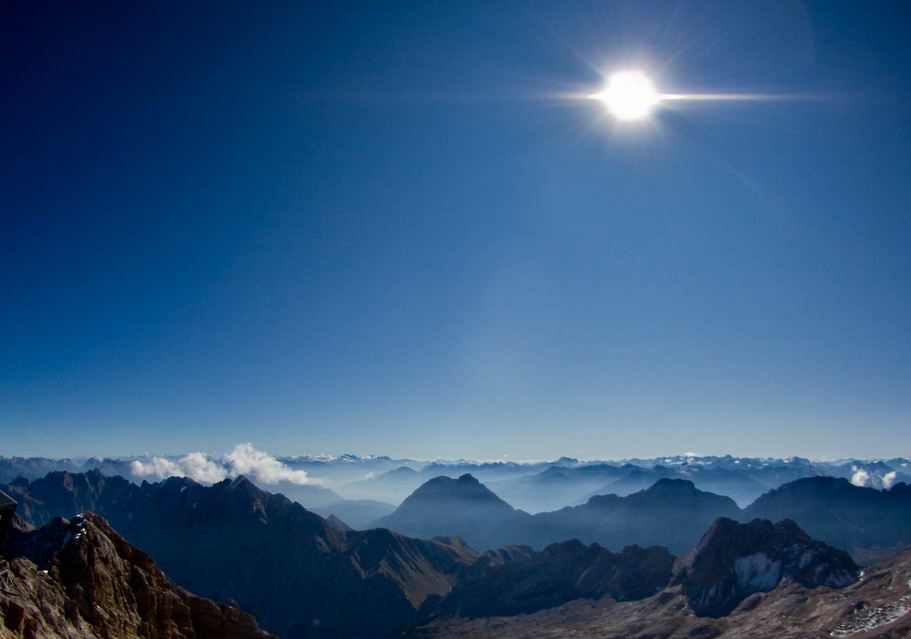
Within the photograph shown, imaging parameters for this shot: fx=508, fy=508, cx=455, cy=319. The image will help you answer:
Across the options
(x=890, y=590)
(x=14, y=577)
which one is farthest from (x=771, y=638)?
(x=14, y=577)

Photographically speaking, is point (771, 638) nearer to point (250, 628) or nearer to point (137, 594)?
point (250, 628)

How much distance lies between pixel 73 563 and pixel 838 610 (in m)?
238

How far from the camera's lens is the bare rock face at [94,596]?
44500 mm

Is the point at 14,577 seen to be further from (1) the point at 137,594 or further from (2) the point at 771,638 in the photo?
(2) the point at 771,638

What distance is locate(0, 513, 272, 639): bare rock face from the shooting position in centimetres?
4450

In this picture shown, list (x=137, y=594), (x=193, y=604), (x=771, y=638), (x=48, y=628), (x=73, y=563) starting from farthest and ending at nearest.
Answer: (x=771, y=638), (x=193, y=604), (x=137, y=594), (x=73, y=563), (x=48, y=628)

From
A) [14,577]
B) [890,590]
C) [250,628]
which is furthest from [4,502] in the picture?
[890,590]

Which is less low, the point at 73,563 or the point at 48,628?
the point at 73,563

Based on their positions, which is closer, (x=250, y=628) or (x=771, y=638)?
(x=250, y=628)

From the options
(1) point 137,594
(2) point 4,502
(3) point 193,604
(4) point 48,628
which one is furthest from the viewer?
(3) point 193,604

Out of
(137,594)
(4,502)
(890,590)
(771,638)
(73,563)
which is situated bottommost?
(771,638)

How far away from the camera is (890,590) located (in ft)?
613

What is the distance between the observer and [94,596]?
52344mm

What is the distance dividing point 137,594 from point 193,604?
8.26m
